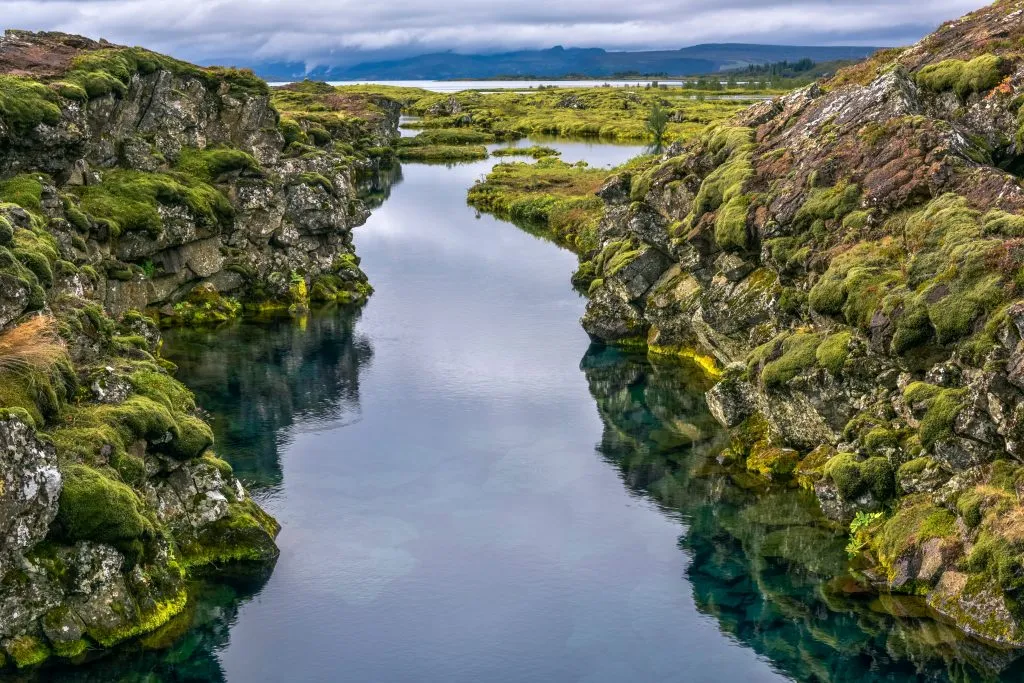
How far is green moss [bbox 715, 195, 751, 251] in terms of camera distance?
62094 millimetres

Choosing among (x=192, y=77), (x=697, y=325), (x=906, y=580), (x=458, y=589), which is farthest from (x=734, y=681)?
(x=192, y=77)

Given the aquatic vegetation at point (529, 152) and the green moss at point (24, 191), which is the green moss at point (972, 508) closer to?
the green moss at point (24, 191)

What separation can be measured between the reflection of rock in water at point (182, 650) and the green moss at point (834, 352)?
2836 cm

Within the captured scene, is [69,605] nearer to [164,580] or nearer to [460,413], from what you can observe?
[164,580]

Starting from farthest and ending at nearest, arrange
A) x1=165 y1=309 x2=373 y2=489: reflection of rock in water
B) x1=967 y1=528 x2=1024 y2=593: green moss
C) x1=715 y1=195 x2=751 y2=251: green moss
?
x1=715 y1=195 x2=751 y2=251: green moss
x1=165 y1=309 x2=373 y2=489: reflection of rock in water
x1=967 y1=528 x2=1024 y2=593: green moss

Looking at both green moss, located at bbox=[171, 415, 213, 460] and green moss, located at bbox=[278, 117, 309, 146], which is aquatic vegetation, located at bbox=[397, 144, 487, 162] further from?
green moss, located at bbox=[171, 415, 213, 460]

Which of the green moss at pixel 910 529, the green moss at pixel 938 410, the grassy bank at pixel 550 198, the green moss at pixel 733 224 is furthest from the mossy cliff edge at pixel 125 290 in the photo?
the green moss at pixel 733 224

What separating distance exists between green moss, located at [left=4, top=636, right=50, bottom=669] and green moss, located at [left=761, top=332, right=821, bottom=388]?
34879 millimetres

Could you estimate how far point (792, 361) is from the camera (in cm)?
5078

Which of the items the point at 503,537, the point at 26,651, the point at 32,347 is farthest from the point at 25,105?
the point at 503,537

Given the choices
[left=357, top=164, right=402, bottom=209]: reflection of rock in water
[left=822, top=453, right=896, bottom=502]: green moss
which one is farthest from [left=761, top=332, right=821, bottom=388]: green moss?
[left=357, top=164, right=402, bottom=209]: reflection of rock in water

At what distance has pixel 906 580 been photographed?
38.9 metres

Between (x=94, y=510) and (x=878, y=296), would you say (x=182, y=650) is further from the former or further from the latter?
(x=878, y=296)

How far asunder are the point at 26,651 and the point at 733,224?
4540cm
